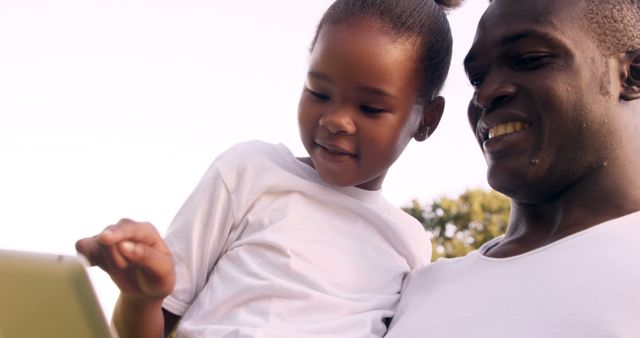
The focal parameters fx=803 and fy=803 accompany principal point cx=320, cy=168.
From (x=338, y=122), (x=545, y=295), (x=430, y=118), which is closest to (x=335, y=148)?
(x=338, y=122)

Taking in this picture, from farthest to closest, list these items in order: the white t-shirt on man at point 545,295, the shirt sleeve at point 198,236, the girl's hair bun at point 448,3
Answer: the girl's hair bun at point 448,3 → the shirt sleeve at point 198,236 → the white t-shirt on man at point 545,295

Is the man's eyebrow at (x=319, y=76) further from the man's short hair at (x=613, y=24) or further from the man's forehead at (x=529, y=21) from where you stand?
the man's short hair at (x=613, y=24)

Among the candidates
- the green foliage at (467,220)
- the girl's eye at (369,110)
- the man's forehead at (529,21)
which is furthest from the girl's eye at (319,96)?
the green foliage at (467,220)

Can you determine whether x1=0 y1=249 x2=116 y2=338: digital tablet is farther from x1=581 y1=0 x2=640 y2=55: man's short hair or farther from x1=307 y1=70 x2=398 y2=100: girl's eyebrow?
x1=581 y1=0 x2=640 y2=55: man's short hair

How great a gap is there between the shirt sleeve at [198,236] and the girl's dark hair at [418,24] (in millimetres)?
714

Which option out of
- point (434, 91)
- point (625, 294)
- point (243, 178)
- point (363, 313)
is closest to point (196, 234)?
point (243, 178)

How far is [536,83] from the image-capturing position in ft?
7.29

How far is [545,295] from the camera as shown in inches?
79.4

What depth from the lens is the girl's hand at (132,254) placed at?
1720mm

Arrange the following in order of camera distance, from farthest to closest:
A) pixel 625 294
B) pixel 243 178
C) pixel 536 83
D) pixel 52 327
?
pixel 243 178, pixel 536 83, pixel 625 294, pixel 52 327

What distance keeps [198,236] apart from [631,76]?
1.31m

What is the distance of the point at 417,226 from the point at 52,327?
141cm

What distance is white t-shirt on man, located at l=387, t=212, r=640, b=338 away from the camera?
1.89m

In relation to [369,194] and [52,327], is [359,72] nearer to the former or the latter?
[369,194]
